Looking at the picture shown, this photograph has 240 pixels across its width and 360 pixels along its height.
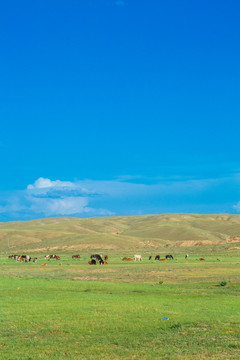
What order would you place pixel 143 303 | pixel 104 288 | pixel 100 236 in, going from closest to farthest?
pixel 143 303 → pixel 104 288 → pixel 100 236

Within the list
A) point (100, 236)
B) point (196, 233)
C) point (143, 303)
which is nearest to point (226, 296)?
point (143, 303)

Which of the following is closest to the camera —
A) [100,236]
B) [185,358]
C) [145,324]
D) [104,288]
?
[185,358]

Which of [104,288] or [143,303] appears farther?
[104,288]

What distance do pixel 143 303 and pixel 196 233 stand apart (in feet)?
521

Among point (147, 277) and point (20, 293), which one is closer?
point (20, 293)

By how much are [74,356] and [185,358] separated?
3.73 metres

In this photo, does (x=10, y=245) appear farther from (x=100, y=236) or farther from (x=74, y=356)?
(x=74, y=356)

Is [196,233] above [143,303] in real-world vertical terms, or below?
above

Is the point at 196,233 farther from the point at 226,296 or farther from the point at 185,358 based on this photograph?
the point at 185,358

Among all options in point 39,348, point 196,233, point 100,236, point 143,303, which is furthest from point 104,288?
point 196,233

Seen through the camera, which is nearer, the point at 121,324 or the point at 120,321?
the point at 121,324

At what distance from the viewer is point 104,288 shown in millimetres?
35000

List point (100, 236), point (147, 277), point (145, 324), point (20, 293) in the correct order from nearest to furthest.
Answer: point (145, 324)
point (20, 293)
point (147, 277)
point (100, 236)

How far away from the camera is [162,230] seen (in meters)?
191
